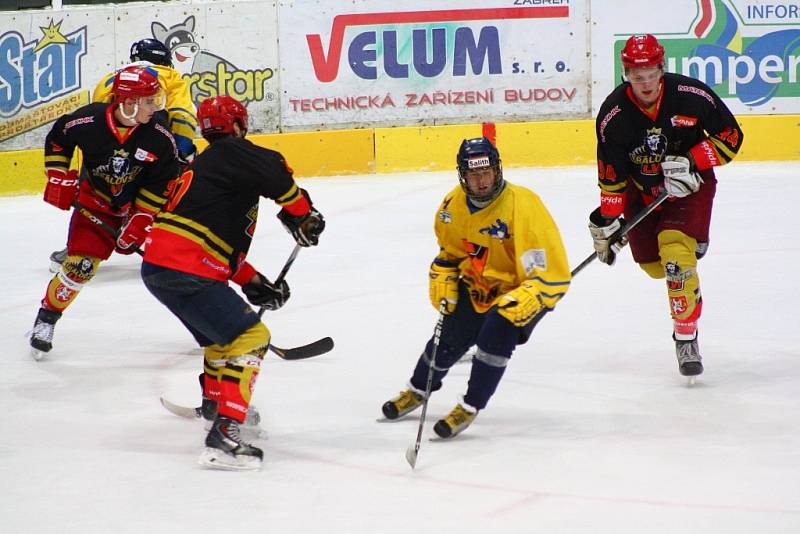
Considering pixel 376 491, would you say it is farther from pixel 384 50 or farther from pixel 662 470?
pixel 384 50

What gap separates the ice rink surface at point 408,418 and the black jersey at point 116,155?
61 cm

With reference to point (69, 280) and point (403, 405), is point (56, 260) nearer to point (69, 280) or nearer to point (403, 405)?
point (69, 280)

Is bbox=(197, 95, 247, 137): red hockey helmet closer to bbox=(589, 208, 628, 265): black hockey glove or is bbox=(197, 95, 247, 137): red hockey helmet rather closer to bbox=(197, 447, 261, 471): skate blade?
bbox=(197, 447, 261, 471): skate blade

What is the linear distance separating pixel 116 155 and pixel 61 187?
247mm

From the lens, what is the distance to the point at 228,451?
3.23 metres

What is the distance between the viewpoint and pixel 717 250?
6.09 metres

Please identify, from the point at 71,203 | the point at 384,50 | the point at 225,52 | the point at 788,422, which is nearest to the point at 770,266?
the point at 788,422

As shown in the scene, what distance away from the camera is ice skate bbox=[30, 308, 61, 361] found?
15.1ft

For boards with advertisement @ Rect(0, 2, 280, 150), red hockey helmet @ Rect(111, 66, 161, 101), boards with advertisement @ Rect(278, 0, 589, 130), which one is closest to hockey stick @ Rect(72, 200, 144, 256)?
red hockey helmet @ Rect(111, 66, 161, 101)

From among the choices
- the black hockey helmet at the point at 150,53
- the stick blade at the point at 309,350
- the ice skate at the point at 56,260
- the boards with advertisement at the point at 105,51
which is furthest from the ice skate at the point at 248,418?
the boards with advertisement at the point at 105,51

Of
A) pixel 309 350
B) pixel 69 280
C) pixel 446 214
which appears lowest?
pixel 309 350

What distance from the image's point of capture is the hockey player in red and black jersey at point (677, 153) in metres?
3.99

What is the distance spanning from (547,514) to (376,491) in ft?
1.50

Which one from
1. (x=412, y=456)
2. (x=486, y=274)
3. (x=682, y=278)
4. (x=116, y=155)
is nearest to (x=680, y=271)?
(x=682, y=278)
